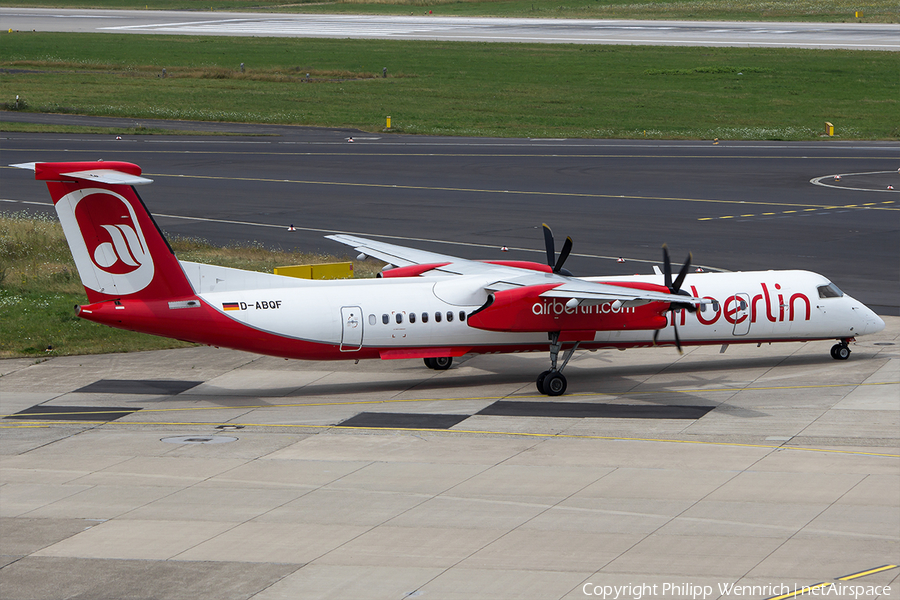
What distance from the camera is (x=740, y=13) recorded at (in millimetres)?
159750

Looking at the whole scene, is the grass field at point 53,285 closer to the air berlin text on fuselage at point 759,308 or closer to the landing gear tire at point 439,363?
the landing gear tire at point 439,363

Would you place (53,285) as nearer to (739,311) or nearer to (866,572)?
(739,311)

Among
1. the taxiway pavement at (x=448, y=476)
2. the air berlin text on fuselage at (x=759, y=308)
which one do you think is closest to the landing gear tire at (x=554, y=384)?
the taxiway pavement at (x=448, y=476)

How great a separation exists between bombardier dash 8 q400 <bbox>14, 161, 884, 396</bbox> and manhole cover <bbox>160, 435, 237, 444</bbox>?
2.89 meters

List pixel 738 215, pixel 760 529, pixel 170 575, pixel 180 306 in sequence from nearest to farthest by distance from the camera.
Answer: pixel 170 575 < pixel 760 529 < pixel 180 306 < pixel 738 215

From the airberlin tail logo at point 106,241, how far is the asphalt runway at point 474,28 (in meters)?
107

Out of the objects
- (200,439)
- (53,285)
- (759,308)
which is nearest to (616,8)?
(53,285)

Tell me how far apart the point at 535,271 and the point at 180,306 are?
9739 mm

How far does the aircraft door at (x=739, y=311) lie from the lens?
30875 millimetres

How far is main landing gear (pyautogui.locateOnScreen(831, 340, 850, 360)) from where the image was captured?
31969mm

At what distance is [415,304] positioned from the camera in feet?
94.9

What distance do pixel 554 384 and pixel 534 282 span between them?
2.78m

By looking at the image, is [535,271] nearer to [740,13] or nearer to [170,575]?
[170,575]

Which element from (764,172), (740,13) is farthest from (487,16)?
(764,172)
